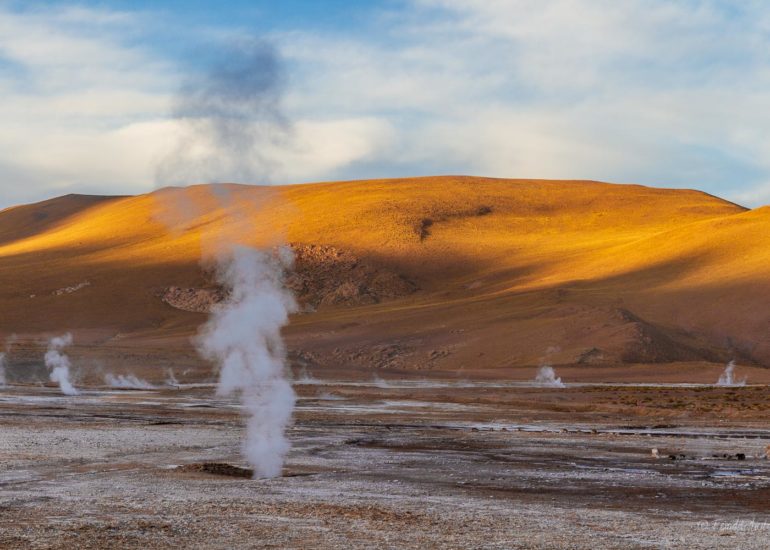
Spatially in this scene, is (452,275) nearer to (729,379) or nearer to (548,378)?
(548,378)

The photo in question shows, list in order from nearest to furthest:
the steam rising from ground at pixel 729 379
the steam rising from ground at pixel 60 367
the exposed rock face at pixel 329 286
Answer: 1. the steam rising from ground at pixel 60 367
2. the steam rising from ground at pixel 729 379
3. the exposed rock face at pixel 329 286

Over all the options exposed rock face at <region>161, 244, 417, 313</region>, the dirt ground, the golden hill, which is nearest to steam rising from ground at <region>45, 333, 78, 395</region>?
the golden hill

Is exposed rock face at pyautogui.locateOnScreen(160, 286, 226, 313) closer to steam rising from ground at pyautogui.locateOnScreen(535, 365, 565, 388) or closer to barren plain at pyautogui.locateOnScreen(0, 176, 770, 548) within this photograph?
barren plain at pyautogui.locateOnScreen(0, 176, 770, 548)

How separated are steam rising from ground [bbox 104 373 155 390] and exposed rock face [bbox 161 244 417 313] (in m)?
52.1

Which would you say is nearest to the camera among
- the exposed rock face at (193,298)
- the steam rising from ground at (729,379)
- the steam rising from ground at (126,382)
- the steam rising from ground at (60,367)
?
the steam rising from ground at (60,367)

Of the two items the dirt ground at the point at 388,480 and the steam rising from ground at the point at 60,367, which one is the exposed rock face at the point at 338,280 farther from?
the dirt ground at the point at 388,480

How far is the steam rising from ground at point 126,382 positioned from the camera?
6222cm

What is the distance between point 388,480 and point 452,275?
108m

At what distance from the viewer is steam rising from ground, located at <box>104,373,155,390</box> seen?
2450 inches

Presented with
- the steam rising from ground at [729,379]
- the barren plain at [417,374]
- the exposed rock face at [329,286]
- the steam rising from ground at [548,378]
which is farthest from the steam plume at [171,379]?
the exposed rock face at [329,286]

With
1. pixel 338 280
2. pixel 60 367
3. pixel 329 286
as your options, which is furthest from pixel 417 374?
pixel 338 280

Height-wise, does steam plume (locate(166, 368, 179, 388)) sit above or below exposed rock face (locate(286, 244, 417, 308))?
below

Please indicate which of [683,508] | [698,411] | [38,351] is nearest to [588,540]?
[683,508]

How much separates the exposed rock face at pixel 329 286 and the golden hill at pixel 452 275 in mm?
243
